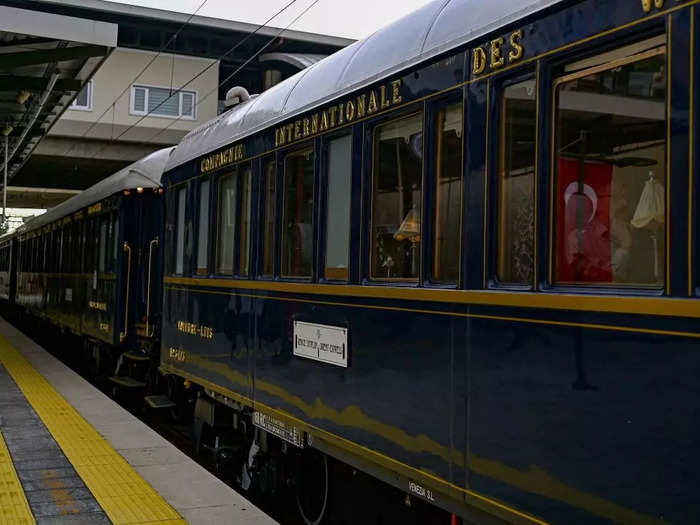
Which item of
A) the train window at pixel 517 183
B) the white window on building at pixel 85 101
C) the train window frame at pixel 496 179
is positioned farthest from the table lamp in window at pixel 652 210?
the white window on building at pixel 85 101

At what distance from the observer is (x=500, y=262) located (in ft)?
12.3

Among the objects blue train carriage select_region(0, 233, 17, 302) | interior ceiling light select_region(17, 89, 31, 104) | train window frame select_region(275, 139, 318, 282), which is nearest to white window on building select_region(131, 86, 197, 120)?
blue train carriage select_region(0, 233, 17, 302)

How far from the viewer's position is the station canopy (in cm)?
1080

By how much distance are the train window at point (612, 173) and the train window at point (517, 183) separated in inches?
6.1

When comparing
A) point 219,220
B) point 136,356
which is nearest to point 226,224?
point 219,220

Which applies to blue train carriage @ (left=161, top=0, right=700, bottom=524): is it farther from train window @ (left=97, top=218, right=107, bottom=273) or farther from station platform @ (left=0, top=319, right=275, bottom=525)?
train window @ (left=97, top=218, right=107, bottom=273)

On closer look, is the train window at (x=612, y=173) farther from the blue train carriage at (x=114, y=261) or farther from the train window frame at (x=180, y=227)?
the blue train carriage at (x=114, y=261)

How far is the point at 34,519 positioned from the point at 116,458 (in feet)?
5.48

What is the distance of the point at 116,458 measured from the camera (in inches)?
276

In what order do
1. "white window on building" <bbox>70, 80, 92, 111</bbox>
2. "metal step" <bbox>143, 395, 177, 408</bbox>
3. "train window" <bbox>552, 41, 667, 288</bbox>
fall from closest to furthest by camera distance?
"train window" <bbox>552, 41, 667, 288</bbox>
"metal step" <bbox>143, 395, 177, 408</bbox>
"white window on building" <bbox>70, 80, 92, 111</bbox>

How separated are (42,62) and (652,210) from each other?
10222 mm

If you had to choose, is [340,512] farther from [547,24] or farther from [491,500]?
[547,24]

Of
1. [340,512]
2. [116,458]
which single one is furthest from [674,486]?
[116,458]

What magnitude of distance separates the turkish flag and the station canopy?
29.6ft
